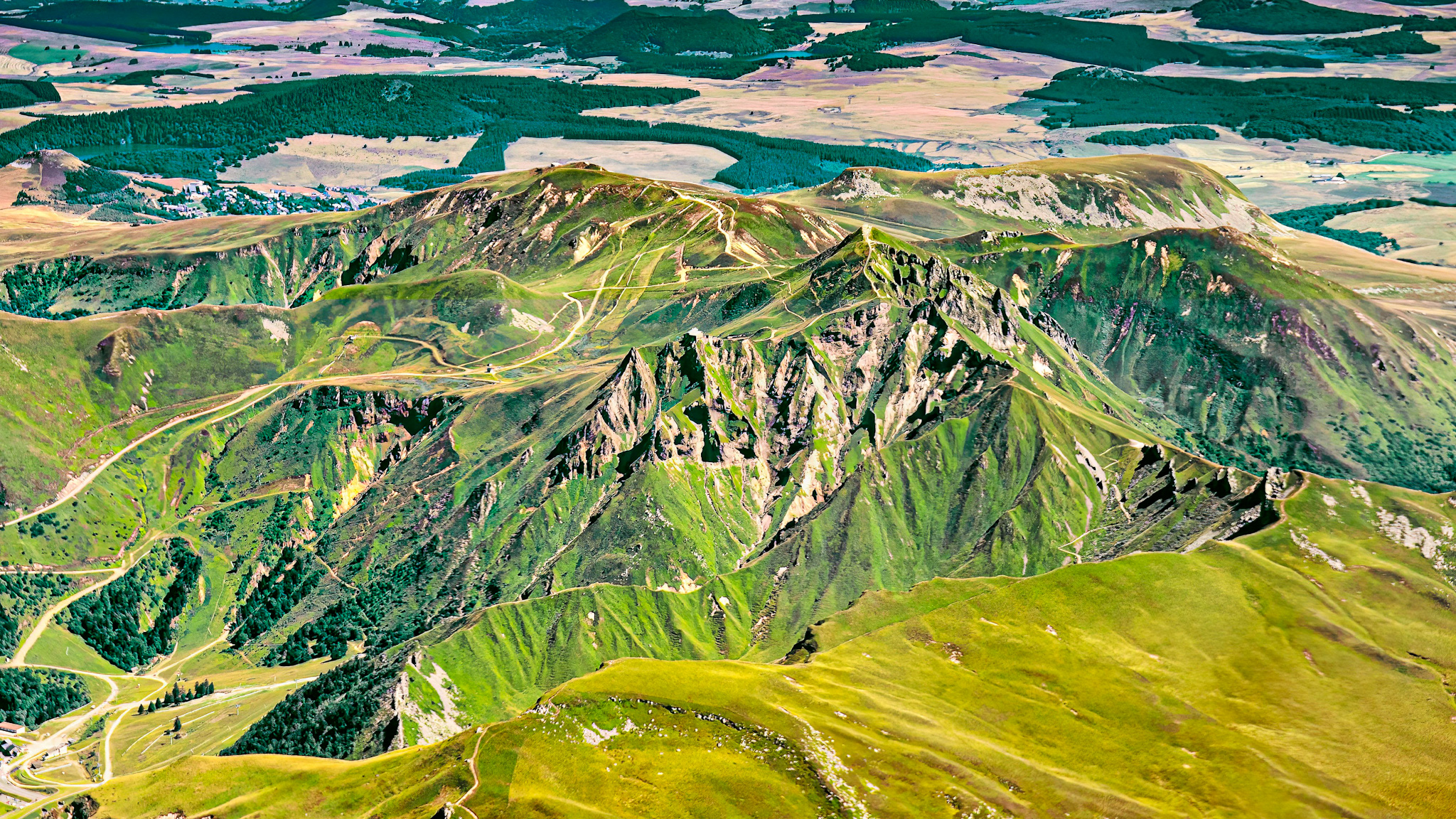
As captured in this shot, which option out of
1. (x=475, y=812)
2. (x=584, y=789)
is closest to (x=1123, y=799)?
(x=584, y=789)

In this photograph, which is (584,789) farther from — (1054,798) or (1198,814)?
(1198,814)

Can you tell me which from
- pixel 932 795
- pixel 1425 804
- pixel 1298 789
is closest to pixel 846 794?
pixel 932 795

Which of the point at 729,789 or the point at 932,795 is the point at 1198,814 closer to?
the point at 932,795

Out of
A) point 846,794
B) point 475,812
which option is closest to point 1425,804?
point 846,794

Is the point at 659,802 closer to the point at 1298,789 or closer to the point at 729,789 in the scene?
the point at 729,789

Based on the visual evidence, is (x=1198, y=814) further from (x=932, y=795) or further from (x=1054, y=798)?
(x=932, y=795)

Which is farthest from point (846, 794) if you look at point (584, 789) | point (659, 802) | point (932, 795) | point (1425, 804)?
point (1425, 804)
